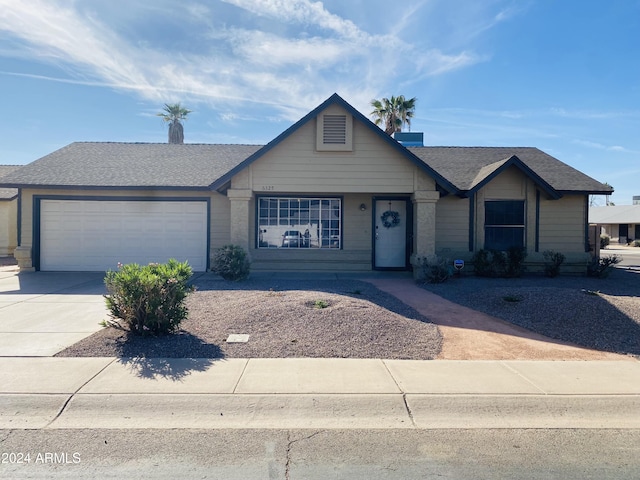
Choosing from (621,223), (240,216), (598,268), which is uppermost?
(621,223)

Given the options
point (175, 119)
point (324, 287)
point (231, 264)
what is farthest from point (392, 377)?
point (175, 119)

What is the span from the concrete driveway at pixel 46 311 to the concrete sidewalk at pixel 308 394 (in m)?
0.72

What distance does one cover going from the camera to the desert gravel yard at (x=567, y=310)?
7070mm

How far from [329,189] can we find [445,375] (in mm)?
8148

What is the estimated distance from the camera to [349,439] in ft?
12.7

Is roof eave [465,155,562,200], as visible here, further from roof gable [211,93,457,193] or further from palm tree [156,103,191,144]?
palm tree [156,103,191,144]

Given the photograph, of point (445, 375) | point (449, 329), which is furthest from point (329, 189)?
point (445, 375)

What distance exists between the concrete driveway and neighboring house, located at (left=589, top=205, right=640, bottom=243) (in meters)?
44.5

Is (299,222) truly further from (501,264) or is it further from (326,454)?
(326,454)

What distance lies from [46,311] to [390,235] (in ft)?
32.9

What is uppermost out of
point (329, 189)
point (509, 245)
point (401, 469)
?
point (329, 189)

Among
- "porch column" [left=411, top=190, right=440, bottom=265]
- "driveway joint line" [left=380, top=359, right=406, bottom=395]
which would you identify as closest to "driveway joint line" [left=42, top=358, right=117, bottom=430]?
"driveway joint line" [left=380, top=359, right=406, bottom=395]

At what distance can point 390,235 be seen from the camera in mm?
14438

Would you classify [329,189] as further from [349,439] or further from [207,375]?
[349,439]
